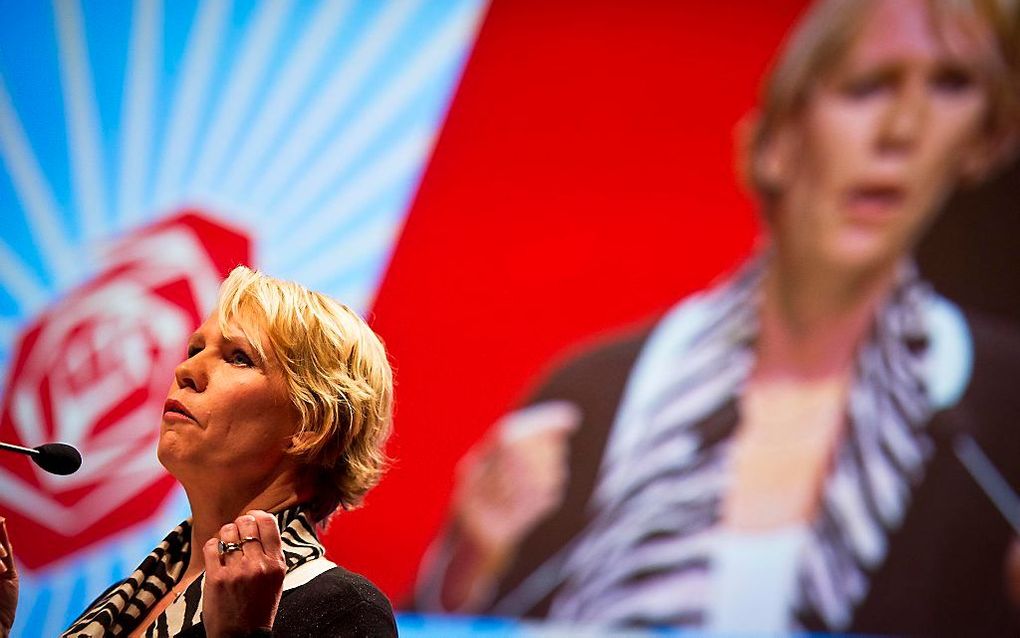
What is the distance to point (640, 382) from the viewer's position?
2.94 m

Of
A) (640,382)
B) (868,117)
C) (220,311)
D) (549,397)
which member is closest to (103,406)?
(549,397)

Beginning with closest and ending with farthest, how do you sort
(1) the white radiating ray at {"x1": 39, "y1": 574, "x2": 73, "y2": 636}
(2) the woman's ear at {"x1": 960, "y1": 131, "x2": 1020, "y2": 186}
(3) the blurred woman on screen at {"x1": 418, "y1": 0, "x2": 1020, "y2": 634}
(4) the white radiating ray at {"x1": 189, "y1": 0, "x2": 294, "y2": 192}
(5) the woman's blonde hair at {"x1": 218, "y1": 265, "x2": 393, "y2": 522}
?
(5) the woman's blonde hair at {"x1": 218, "y1": 265, "x2": 393, "y2": 522} < (3) the blurred woman on screen at {"x1": 418, "y1": 0, "x2": 1020, "y2": 634} < (2) the woman's ear at {"x1": 960, "y1": 131, "x2": 1020, "y2": 186} < (1) the white radiating ray at {"x1": 39, "y1": 574, "x2": 73, "y2": 636} < (4) the white radiating ray at {"x1": 189, "y1": 0, "x2": 294, "y2": 192}

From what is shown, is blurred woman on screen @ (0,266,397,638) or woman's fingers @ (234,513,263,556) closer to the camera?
woman's fingers @ (234,513,263,556)

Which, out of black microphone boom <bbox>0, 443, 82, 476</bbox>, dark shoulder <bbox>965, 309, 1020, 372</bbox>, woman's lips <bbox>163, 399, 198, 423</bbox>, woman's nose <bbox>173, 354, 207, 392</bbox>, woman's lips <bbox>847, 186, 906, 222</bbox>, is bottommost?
dark shoulder <bbox>965, 309, 1020, 372</bbox>

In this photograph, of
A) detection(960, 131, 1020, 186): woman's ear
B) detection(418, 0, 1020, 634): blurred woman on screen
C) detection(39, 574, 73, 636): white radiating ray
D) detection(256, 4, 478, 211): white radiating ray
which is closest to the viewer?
detection(418, 0, 1020, 634): blurred woman on screen

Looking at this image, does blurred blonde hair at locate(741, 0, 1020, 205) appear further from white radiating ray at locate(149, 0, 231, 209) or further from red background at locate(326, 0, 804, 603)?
white radiating ray at locate(149, 0, 231, 209)

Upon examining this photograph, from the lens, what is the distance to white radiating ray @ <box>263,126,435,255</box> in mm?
3135

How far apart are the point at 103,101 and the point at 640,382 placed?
1.75 m

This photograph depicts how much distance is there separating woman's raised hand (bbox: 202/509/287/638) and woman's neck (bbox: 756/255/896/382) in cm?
182

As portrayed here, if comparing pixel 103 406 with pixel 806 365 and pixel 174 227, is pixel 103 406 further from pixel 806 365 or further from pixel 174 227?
pixel 806 365

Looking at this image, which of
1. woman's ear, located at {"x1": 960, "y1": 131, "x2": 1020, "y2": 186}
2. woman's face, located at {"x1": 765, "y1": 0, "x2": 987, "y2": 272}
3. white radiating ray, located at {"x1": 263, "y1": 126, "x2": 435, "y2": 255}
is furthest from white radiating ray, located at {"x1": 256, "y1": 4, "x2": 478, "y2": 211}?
woman's ear, located at {"x1": 960, "y1": 131, "x2": 1020, "y2": 186}

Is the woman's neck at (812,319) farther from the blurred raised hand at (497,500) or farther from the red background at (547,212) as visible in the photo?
the blurred raised hand at (497,500)

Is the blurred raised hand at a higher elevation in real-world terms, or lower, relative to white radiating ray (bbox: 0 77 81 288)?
lower

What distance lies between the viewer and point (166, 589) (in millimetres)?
1642
